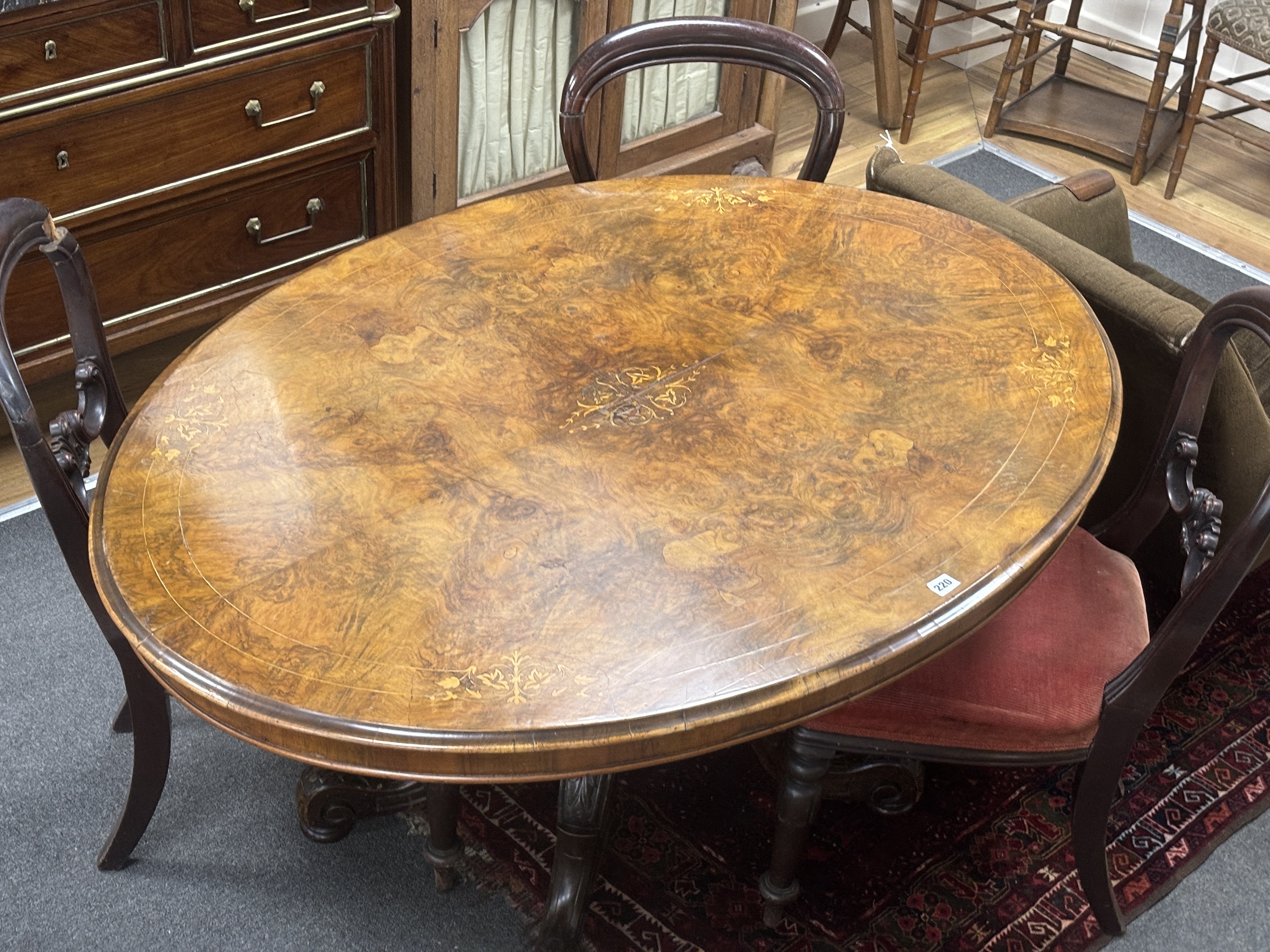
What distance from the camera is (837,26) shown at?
4027 mm

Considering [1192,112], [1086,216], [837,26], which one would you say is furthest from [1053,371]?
[837,26]

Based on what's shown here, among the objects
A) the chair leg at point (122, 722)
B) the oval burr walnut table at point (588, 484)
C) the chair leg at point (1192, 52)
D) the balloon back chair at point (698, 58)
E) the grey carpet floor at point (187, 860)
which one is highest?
the balloon back chair at point (698, 58)

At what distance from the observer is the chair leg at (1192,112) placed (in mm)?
3447

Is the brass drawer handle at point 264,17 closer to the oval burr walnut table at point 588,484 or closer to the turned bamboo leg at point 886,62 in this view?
the oval burr walnut table at point 588,484

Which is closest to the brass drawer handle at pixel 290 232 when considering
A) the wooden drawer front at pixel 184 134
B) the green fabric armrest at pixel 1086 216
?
the wooden drawer front at pixel 184 134

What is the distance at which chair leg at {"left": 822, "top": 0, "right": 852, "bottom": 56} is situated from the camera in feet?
12.9

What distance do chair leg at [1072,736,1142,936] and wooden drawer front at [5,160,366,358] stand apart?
1894 millimetres

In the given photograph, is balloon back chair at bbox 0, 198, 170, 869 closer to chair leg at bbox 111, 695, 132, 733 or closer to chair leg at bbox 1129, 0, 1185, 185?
chair leg at bbox 111, 695, 132, 733

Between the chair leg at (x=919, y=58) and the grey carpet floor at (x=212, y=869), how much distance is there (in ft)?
8.22

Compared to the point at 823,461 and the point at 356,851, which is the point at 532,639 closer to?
the point at 823,461

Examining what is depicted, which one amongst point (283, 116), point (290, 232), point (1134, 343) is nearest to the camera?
point (1134, 343)

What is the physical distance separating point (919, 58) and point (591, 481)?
2.78 m

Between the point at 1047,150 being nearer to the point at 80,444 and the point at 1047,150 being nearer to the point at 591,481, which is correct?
the point at 591,481

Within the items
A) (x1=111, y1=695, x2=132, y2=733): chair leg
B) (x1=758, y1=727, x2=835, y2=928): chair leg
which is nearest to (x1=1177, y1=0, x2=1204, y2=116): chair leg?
(x1=758, y1=727, x2=835, y2=928): chair leg
